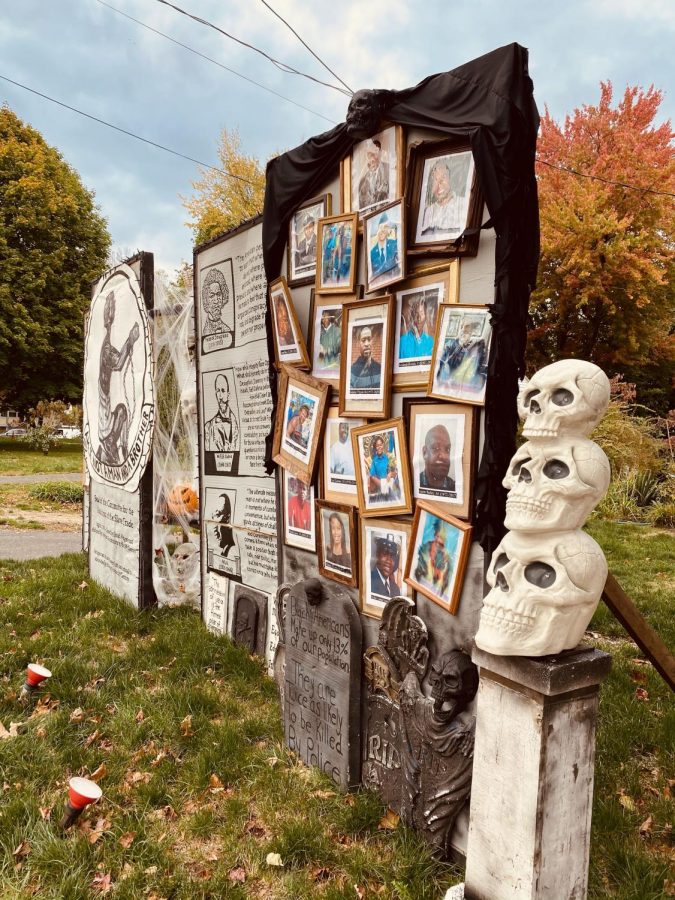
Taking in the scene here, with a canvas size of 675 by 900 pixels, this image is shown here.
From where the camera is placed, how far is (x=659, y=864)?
243cm

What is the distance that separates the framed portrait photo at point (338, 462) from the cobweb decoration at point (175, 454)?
2291mm

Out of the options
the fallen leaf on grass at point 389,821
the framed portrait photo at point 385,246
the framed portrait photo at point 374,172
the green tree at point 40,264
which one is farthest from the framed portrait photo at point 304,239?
the green tree at point 40,264

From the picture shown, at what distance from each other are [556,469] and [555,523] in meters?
0.18

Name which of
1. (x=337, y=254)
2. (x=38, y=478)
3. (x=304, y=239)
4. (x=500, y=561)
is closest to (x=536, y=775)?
(x=500, y=561)

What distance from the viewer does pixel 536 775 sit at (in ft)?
6.19

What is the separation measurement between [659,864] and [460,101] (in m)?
3.22

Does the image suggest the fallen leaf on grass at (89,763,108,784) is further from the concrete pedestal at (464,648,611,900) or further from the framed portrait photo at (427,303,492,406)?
the framed portrait photo at (427,303,492,406)

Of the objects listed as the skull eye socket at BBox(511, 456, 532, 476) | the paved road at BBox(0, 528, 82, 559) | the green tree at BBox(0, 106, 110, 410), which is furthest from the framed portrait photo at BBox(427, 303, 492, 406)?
A: the green tree at BBox(0, 106, 110, 410)

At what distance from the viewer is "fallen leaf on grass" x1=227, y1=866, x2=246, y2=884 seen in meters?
2.43

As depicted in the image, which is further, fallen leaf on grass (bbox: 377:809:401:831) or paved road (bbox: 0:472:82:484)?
paved road (bbox: 0:472:82:484)

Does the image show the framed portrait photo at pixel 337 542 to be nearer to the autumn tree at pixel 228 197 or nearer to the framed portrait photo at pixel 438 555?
the framed portrait photo at pixel 438 555

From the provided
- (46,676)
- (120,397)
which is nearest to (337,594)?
(46,676)

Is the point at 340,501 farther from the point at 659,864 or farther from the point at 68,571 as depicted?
the point at 68,571

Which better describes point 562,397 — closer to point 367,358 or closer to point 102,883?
point 367,358
